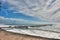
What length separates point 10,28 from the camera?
1113 millimetres

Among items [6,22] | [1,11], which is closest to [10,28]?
[6,22]

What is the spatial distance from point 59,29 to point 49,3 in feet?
0.76

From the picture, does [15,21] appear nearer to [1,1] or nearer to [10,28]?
[10,28]

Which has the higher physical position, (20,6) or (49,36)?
(20,6)

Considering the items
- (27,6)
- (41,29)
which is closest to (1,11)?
(27,6)

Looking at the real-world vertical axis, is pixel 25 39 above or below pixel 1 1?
below

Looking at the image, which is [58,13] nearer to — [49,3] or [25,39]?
[49,3]

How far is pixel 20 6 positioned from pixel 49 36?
0.35 m

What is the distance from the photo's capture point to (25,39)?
1094mm

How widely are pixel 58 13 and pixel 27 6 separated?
264 mm

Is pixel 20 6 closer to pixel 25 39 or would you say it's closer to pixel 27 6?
pixel 27 6

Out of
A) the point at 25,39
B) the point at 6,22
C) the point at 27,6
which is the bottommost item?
the point at 25,39

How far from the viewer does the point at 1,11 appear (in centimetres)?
111

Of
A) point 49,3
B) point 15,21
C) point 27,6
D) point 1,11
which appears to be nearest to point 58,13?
point 49,3
